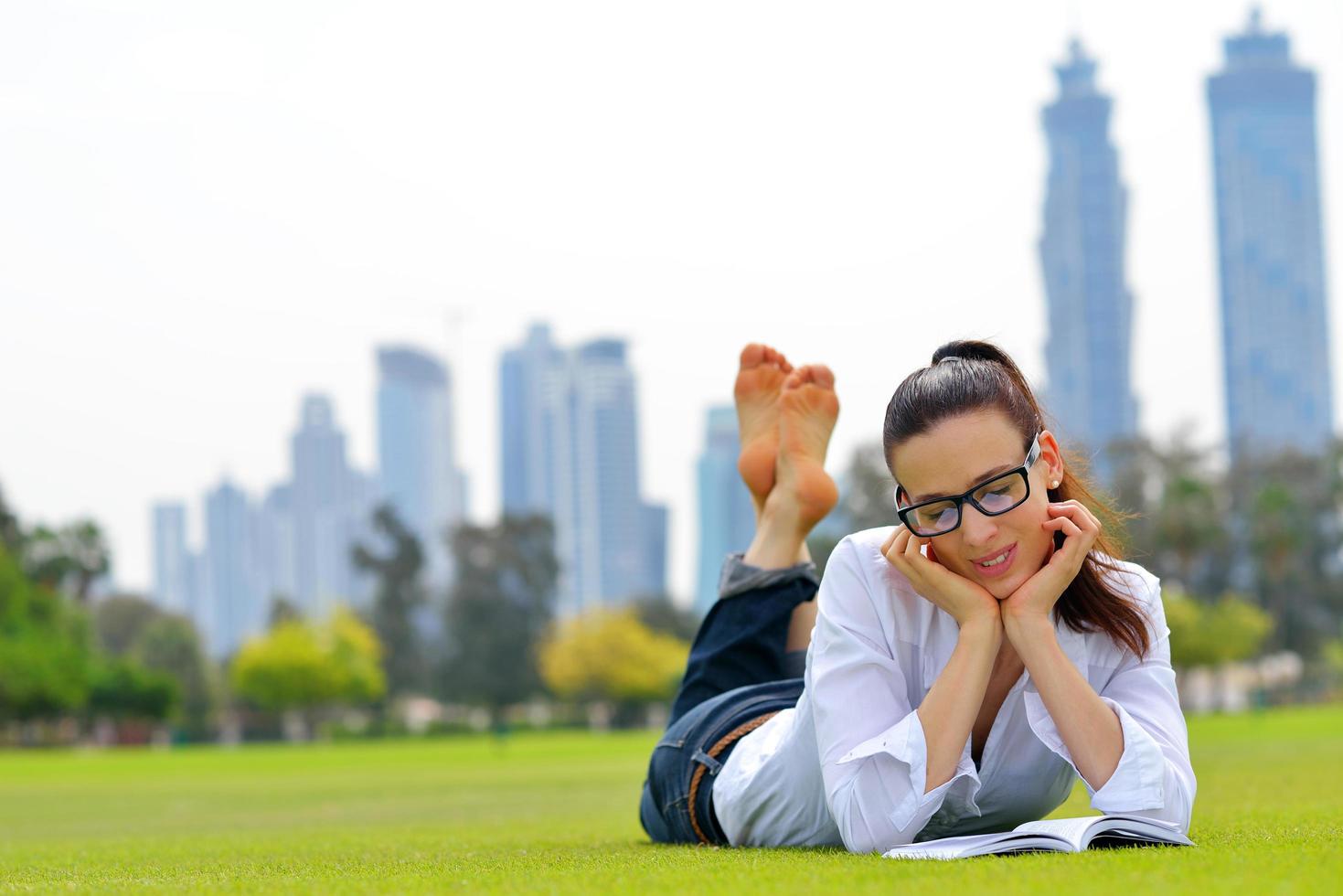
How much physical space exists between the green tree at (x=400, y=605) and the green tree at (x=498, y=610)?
6.47 ft

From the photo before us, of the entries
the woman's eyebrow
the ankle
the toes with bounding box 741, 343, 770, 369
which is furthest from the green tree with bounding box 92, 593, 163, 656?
the woman's eyebrow

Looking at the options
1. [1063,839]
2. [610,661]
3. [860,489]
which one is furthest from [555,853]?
[610,661]

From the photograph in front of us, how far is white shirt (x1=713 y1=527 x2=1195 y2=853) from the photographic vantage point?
110 inches

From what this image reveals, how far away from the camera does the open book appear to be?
270 centimetres

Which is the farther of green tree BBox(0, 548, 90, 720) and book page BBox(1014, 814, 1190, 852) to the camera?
green tree BBox(0, 548, 90, 720)

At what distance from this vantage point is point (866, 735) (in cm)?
286

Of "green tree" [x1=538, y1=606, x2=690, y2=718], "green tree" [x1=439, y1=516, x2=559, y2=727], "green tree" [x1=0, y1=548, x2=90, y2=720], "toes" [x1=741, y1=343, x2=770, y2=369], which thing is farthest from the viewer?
"green tree" [x1=439, y1=516, x2=559, y2=727]

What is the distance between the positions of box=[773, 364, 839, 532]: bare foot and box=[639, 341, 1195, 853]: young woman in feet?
4.02

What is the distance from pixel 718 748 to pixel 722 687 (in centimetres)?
49

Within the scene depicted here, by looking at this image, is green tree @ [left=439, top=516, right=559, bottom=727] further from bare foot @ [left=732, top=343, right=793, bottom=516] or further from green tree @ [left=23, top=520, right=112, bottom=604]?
bare foot @ [left=732, top=343, right=793, bottom=516]

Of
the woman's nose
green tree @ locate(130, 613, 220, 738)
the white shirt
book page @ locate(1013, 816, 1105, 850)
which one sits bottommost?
green tree @ locate(130, 613, 220, 738)

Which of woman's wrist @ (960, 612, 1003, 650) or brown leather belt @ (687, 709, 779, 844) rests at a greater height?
woman's wrist @ (960, 612, 1003, 650)

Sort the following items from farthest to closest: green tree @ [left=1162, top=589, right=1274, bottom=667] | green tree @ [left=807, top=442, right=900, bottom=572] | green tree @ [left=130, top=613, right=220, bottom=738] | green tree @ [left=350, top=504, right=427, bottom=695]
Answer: green tree @ [left=130, top=613, right=220, bottom=738] → green tree @ [left=350, top=504, right=427, bottom=695] → green tree @ [left=807, top=442, right=900, bottom=572] → green tree @ [left=1162, top=589, right=1274, bottom=667]

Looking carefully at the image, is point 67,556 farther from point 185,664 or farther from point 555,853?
point 555,853
